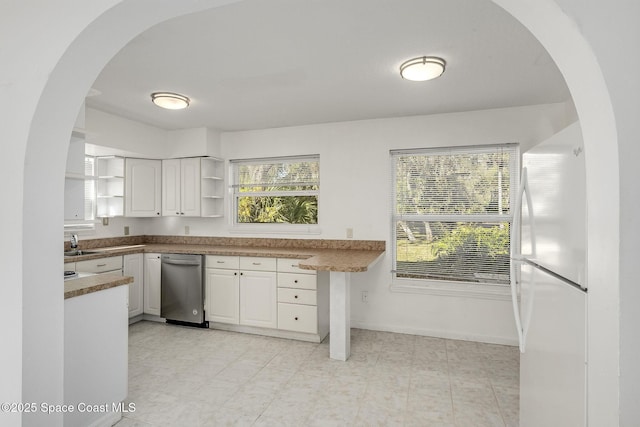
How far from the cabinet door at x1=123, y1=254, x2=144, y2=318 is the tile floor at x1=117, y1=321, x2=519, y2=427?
47 centimetres

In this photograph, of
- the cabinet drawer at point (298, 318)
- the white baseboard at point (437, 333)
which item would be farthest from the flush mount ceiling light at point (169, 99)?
the white baseboard at point (437, 333)

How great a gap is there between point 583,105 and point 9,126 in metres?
1.87

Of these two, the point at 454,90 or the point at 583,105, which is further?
the point at 454,90

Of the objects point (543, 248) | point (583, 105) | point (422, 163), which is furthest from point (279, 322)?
point (583, 105)

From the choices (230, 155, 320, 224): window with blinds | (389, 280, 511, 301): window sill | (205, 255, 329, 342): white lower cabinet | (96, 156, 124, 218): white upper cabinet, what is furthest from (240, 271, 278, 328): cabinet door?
(96, 156, 124, 218): white upper cabinet

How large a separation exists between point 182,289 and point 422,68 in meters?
3.37

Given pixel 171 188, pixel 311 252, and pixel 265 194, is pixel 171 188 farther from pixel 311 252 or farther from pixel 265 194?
pixel 311 252

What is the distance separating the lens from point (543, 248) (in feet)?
4.84

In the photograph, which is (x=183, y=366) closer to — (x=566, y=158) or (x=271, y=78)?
(x=271, y=78)

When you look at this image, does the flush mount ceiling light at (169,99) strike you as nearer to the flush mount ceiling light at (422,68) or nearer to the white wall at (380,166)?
the white wall at (380,166)

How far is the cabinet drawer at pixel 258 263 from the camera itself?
3596 millimetres

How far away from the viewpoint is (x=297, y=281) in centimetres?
348

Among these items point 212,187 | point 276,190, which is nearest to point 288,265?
point 276,190

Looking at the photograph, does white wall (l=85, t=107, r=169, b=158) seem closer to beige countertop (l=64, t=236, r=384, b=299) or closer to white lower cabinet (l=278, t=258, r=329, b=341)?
beige countertop (l=64, t=236, r=384, b=299)
